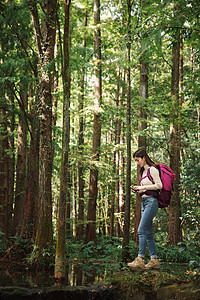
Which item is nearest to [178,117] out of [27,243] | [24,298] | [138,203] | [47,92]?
[138,203]

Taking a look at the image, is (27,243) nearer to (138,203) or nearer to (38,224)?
(38,224)

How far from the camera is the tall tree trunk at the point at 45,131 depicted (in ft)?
29.9

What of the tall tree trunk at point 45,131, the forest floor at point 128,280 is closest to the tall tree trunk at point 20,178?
the tall tree trunk at point 45,131

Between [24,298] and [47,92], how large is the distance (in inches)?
252

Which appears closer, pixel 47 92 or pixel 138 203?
pixel 47 92

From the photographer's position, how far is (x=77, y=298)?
5531 mm

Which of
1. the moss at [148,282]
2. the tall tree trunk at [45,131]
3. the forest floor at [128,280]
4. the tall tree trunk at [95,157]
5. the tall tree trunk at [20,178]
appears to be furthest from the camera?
the tall tree trunk at [20,178]

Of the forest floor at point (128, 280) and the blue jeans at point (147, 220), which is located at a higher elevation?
the blue jeans at point (147, 220)

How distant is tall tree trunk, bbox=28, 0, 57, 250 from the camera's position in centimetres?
910

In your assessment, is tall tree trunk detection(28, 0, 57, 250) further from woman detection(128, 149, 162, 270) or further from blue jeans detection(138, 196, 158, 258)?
blue jeans detection(138, 196, 158, 258)

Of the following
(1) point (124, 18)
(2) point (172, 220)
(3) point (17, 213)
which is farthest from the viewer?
(3) point (17, 213)

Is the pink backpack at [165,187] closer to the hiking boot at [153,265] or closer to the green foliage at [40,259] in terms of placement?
the hiking boot at [153,265]

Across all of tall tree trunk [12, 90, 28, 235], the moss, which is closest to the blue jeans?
the moss

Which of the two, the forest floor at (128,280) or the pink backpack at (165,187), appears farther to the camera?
the pink backpack at (165,187)
